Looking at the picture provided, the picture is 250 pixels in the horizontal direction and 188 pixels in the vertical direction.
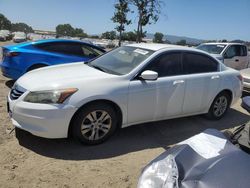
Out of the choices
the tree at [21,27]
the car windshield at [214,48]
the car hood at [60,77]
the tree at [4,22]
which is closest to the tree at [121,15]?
the car windshield at [214,48]

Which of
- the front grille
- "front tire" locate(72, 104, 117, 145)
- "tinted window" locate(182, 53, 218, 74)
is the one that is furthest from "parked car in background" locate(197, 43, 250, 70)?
the front grille

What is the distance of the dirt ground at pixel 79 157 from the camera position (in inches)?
132

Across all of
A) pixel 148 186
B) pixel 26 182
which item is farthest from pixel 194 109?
pixel 148 186

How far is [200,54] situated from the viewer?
213 inches

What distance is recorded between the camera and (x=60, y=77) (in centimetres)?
419

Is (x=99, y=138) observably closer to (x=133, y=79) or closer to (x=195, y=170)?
(x=133, y=79)

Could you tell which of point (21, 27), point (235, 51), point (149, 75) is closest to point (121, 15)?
point (235, 51)

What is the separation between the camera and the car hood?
12.9 ft

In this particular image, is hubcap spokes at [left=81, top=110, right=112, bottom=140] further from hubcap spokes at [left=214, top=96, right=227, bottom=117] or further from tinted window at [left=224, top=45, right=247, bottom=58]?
tinted window at [left=224, top=45, right=247, bottom=58]

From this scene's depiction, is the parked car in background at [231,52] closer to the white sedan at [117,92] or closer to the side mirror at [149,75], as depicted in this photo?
the white sedan at [117,92]

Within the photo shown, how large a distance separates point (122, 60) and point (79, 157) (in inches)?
72.8

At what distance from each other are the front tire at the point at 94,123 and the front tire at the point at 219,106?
2.39 metres

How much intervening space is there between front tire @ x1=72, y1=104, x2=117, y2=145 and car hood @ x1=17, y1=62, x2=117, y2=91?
0.42m

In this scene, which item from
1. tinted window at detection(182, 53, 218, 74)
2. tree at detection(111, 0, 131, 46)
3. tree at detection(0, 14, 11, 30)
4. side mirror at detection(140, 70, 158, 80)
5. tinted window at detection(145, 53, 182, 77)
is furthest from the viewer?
tree at detection(0, 14, 11, 30)
